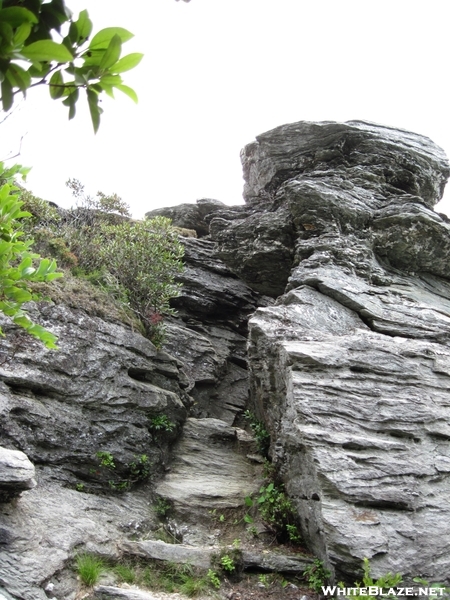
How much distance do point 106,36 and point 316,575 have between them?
8.84 m

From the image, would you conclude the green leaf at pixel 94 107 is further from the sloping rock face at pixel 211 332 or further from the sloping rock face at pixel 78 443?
the sloping rock face at pixel 211 332

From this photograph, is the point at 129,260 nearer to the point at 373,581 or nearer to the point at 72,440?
the point at 72,440

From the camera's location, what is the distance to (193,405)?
50.5 ft

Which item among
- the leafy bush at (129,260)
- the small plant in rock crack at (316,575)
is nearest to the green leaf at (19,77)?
the small plant in rock crack at (316,575)

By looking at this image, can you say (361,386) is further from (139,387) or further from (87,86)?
(87,86)

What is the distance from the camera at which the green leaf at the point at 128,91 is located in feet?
6.08

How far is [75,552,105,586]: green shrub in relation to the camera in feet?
26.1

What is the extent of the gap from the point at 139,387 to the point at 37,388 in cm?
253

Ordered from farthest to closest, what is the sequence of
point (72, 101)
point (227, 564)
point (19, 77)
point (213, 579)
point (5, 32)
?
point (227, 564)
point (213, 579)
point (72, 101)
point (19, 77)
point (5, 32)

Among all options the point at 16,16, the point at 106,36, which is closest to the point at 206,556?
the point at 106,36

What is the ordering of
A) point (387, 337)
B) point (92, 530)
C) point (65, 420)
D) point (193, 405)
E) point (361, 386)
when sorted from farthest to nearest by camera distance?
point (193, 405) → point (387, 337) → point (65, 420) → point (361, 386) → point (92, 530)

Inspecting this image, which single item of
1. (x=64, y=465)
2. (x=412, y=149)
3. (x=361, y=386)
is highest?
(x=412, y=149)

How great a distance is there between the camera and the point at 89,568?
8.05 meters

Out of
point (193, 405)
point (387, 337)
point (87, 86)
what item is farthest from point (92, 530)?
point (87, 86)
